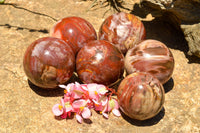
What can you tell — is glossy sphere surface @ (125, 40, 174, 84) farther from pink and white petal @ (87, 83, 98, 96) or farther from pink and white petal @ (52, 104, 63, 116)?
pink and white petal @ (52, 104, 63, 116)

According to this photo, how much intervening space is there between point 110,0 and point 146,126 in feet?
10.0

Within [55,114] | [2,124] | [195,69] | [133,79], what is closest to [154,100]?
[133,79]

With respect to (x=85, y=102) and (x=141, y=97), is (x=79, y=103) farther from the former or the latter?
(x=141, y=97)

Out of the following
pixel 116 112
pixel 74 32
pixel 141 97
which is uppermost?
pixel 74 32

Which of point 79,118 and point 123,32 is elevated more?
point 123,32

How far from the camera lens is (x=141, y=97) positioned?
2730 millimetres

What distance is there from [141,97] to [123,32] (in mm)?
1088

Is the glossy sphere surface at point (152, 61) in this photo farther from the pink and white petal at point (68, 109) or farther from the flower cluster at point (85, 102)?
the pink and white petal at point (68, 109)

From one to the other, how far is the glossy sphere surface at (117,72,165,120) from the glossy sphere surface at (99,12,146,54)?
2.52ft

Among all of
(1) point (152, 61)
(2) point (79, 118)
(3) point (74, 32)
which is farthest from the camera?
(3) point (74, 32)

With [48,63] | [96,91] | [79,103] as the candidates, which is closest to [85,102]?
[79,103]

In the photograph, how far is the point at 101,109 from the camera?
9.93ft

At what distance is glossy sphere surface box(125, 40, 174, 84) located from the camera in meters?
3.16

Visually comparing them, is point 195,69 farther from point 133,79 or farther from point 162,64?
point 133,79
